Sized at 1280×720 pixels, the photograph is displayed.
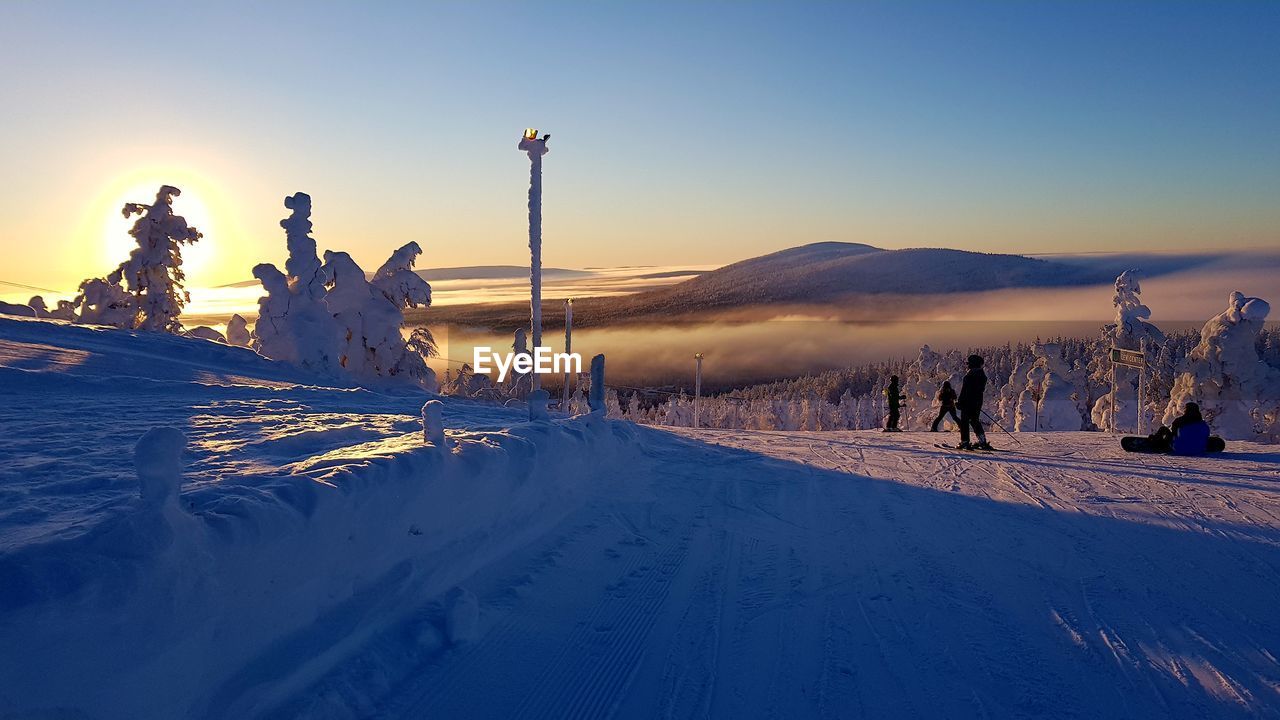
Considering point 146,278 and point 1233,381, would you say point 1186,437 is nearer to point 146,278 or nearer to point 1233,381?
point 1233,381

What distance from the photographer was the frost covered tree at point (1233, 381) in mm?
33531

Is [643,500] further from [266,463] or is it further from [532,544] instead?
[266,463]

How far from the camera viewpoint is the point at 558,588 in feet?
18.7

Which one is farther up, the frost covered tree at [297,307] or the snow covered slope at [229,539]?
the frost covered tree at [297,307]

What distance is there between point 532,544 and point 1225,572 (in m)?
6.06

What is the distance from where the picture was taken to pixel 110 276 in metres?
29.3

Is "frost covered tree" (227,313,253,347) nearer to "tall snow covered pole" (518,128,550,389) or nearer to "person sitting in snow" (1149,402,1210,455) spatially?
"tall snow covered pole" (518,128,550,389)

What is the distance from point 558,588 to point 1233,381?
40.0 m

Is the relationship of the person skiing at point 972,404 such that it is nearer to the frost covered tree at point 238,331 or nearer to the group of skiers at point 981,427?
the group of skiers at point 981,427

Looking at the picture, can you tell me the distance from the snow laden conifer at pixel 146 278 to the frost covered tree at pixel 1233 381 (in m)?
44.4

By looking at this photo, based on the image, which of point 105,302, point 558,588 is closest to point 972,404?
point 558,588

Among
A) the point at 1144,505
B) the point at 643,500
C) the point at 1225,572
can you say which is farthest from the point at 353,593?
the point at 1144,505

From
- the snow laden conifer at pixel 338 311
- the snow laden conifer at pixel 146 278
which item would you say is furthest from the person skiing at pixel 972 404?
the snow laden conifer at pixel 146 278

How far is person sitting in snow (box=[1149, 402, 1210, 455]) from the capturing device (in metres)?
12.6
